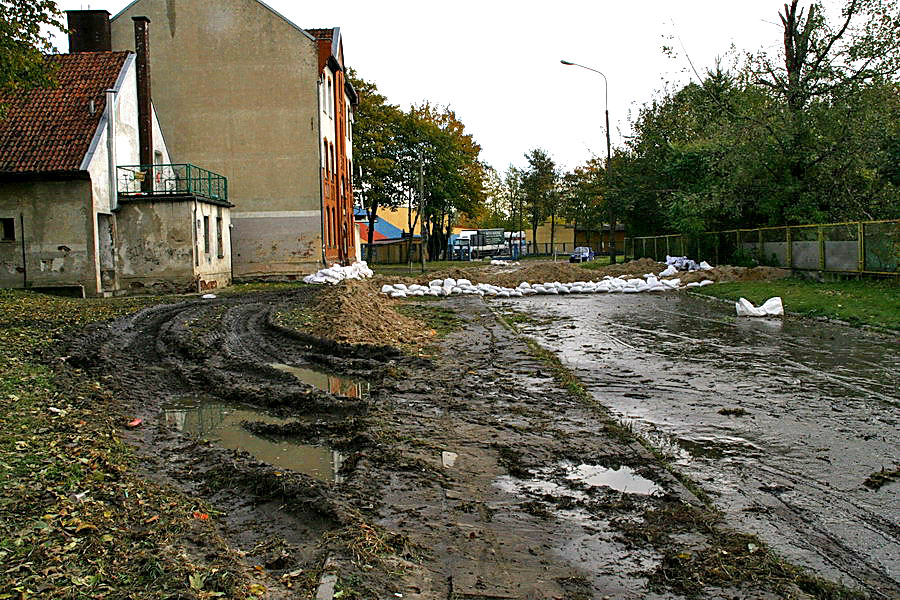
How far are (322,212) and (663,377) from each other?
84.6ft

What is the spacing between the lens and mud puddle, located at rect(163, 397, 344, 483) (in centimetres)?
661

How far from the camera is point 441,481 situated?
6.04 m

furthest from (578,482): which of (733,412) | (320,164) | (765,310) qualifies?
(320,164)

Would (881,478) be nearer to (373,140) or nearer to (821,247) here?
(821,247)

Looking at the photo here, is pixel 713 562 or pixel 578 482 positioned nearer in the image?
pixel 713 562

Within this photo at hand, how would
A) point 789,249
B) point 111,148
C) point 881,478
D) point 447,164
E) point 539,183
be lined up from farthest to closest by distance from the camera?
1. point 539,183
2. point 447,164
3. point 789,249
4. point 111,148
5. point 881,478

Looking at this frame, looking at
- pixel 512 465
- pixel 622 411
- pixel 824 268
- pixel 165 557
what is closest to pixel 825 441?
pixel 622 411

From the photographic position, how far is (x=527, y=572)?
434cm

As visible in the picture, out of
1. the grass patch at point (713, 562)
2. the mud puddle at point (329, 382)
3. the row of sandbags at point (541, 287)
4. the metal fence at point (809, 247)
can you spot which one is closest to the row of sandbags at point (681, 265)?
the metal fence at point (809, 247)

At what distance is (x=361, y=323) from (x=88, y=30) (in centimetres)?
2537

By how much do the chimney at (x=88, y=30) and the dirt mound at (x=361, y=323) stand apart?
70.3 ft

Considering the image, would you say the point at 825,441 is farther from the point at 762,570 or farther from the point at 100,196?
the point at 100,196

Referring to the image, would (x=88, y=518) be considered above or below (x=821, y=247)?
below

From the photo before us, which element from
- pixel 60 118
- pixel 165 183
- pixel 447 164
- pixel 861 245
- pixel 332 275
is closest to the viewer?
pixel 861 245
